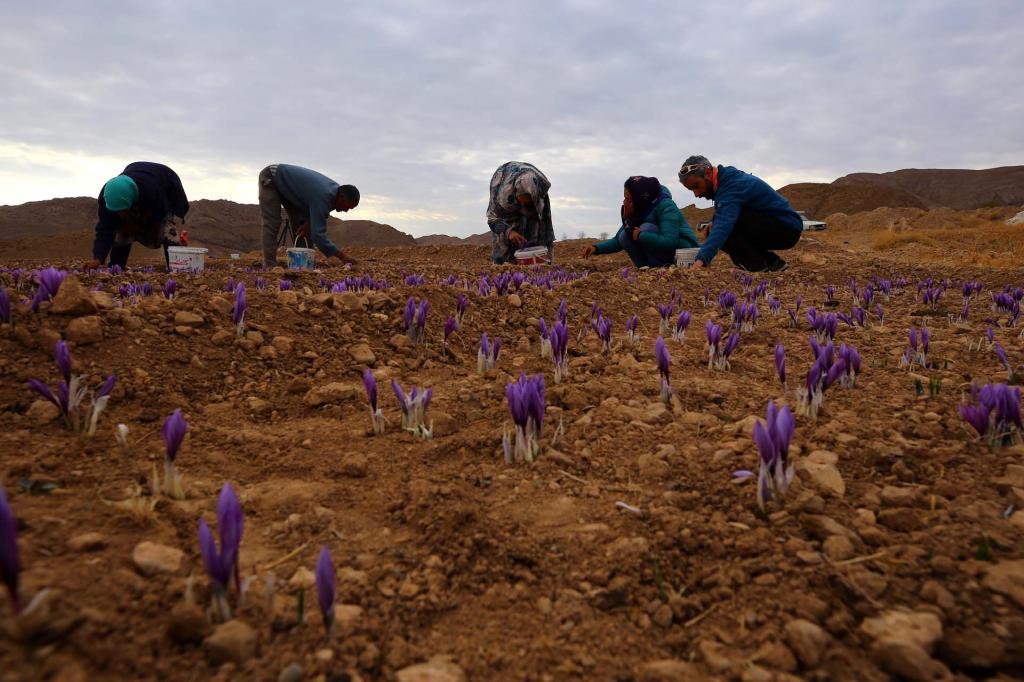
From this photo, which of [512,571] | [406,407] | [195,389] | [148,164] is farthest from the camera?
[148,164]

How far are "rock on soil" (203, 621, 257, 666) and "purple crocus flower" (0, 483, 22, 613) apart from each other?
0.99ft

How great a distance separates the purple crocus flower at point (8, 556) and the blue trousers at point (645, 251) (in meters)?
9.39

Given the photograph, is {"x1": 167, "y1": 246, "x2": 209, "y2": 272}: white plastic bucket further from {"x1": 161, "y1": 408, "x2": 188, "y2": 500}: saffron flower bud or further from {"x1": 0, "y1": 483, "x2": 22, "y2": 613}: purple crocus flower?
{"x1": 0, "y1": 483, "x2": 22, "y2": 613}: purple crocus flower

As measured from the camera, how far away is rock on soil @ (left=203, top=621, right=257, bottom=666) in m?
1.05

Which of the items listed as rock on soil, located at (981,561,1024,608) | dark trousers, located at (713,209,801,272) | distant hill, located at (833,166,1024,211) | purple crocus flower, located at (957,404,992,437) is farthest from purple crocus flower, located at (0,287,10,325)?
distant hill, located at (833,166,1024,211)

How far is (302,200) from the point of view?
922 centimetres

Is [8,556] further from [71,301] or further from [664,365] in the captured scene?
[71,301]

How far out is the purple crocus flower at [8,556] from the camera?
907 mm

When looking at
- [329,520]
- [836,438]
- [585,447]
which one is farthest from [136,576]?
[836,438]

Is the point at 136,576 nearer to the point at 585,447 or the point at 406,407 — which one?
the point at 406,407

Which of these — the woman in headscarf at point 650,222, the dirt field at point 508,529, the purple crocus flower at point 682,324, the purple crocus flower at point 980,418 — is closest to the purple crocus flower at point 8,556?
the dirt field at point 508,529

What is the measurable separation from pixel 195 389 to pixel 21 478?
108cm

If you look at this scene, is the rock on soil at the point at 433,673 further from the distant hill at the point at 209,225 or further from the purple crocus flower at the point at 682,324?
the distant hill at the point at 209,225

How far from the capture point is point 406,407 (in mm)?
2262
